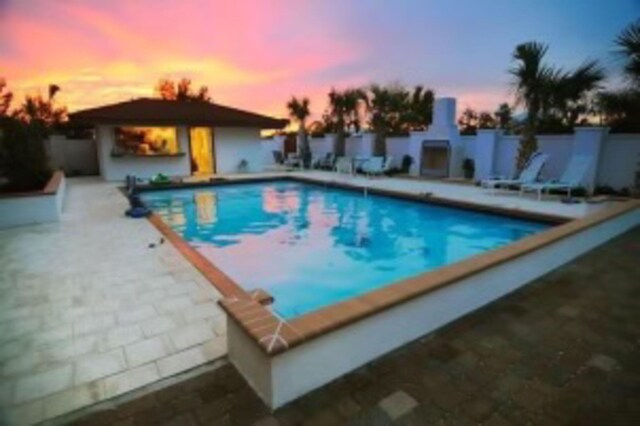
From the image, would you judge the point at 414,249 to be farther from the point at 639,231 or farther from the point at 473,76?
the point at 473,76

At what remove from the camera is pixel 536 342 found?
115 inches

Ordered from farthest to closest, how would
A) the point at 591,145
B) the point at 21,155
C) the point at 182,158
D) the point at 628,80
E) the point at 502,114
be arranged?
the point at 502,114 < the point at 182,158 < the point at 591,145 < the point at 628,80 < the point at 21,155

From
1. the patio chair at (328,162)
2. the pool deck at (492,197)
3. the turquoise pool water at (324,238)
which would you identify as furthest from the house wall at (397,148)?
the turquoise pool water at (324,238)

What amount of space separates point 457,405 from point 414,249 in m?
4.72

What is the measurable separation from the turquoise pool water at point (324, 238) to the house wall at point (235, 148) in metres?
5.08

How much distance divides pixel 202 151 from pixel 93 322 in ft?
49.0

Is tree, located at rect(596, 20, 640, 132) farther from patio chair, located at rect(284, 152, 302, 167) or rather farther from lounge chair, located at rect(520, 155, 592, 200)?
patio chair, located at rect(284, 152, 302, 167)

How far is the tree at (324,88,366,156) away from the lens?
1858 cm

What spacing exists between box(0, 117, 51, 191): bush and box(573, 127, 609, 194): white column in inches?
539

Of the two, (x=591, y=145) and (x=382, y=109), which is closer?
(x=591, y=145)

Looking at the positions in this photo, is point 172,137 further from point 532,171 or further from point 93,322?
point 93,322

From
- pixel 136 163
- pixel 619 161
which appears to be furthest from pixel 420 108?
pixel 136 163

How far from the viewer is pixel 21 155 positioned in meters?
7.61

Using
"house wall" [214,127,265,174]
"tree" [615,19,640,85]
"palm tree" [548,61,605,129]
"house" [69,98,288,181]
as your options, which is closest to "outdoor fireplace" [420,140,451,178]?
"palm tree" [548,61,605,129]
